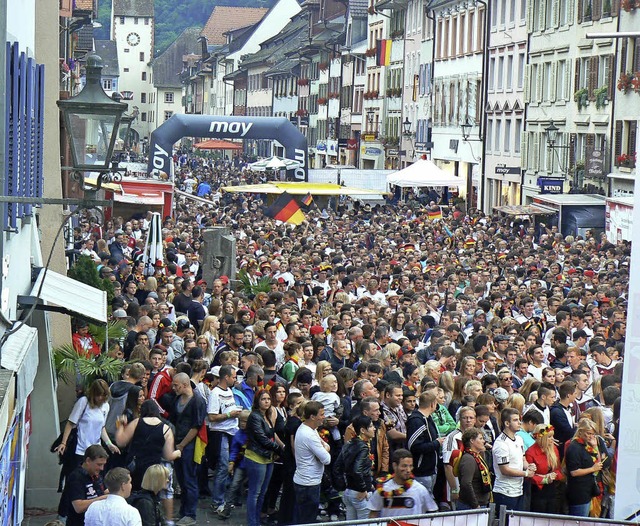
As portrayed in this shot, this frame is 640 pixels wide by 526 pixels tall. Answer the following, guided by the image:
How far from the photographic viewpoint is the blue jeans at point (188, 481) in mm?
12641

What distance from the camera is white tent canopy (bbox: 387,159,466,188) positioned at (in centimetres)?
4519

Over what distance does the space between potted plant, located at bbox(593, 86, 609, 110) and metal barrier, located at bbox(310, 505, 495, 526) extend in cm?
3546

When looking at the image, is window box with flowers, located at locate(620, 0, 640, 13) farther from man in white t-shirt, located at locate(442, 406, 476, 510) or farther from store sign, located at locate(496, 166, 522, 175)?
man in white t-shirt, located at locate(442, 406, 476, 510)

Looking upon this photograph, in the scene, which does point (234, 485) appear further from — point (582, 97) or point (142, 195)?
point (582, 97)

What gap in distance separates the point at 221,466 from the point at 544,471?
9.91 ft

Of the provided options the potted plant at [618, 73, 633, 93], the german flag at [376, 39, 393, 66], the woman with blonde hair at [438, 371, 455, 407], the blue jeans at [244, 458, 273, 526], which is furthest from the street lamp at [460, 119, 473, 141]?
the blue jeans at [244, 458, 273, 526]

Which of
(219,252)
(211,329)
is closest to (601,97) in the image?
(219,252)

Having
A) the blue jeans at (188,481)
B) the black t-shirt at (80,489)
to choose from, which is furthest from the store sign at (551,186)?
the black t-shirt at (80,489)

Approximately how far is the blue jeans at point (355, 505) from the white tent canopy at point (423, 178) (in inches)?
1328

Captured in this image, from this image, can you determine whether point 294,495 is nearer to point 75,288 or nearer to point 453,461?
point 453,461

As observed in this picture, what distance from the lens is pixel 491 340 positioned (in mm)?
16734

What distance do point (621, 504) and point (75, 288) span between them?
639cm

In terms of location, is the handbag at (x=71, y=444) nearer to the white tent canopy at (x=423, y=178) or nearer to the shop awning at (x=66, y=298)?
the shop awning at (x=66, y=298)

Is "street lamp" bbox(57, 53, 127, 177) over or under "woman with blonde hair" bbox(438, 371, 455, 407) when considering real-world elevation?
over
